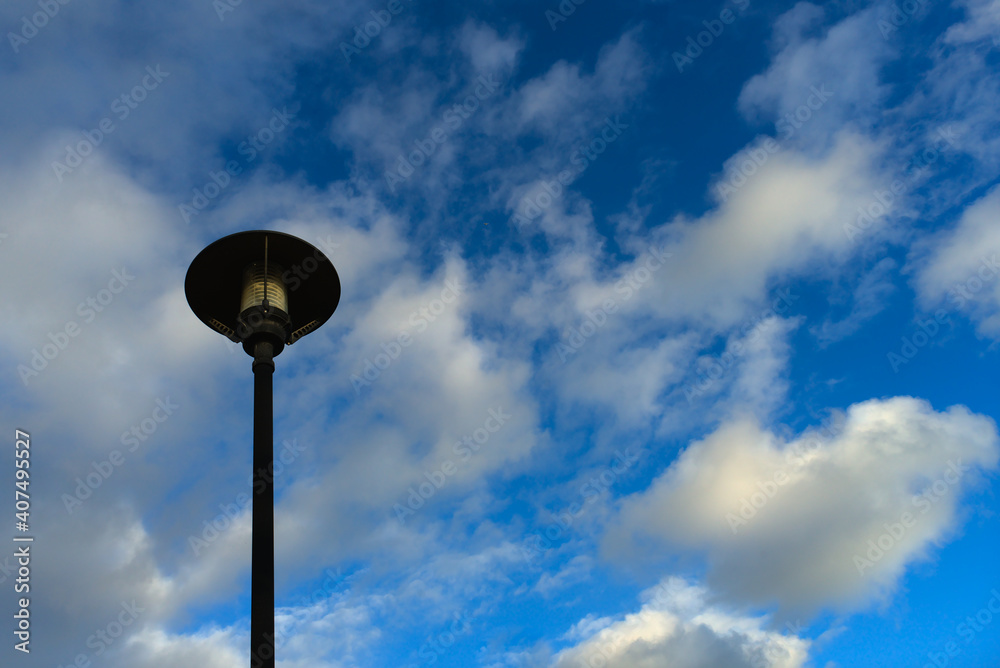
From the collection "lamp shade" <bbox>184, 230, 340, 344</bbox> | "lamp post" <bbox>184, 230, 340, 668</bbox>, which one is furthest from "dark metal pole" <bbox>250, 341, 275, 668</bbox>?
"lamp shade" <bbox>184, 230, 340, 344</bbox>

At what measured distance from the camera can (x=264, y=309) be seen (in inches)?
544

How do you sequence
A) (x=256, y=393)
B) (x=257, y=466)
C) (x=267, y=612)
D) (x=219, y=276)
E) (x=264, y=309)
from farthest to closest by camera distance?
(x=219, y=276) < (x=264, y=309) < (x=256, y=393) < (x=257, y=466) < (x=267, y=612)

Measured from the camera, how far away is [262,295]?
1402 centimetres

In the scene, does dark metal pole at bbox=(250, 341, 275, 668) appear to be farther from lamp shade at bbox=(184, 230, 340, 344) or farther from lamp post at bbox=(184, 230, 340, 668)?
lamp shade at bbox=(184, 230, 340, 344)

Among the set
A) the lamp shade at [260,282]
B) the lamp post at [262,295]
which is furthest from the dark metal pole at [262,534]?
the lamp shade at [260,282]

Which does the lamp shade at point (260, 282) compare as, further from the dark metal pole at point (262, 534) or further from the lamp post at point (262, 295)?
the dark metal pole at point (262, 534)

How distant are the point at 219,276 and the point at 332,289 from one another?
7.17 ft

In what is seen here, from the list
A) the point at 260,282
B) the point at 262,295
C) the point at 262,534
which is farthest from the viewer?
the point at 260,282

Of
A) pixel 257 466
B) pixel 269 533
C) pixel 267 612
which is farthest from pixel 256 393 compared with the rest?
pixel 267 612

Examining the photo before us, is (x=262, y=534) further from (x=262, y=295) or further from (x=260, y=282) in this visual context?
(x=260, y=282)

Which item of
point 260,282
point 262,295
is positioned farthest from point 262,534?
point 260,282

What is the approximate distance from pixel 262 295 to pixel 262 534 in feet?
15.7

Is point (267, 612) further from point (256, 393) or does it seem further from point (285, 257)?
point (285, 257)

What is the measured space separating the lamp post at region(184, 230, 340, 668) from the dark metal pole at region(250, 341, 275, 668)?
21mm
